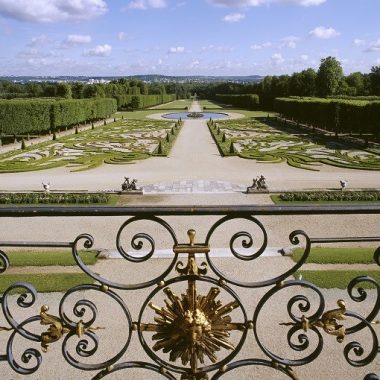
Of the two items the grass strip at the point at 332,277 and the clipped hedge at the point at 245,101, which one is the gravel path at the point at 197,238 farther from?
the clipped hedge at the point at 245,101

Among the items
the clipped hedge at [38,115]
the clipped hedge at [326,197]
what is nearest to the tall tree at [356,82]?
the clipped hedge at [38,115]

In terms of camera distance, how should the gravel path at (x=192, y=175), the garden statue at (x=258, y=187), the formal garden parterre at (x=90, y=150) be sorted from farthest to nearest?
the formal garden parterre at (x=90, y=150)
the gravel path at (x=192, y=175)
the garden statue at (x=258, y=187)

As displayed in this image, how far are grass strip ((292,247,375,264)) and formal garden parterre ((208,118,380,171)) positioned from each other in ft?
55.8

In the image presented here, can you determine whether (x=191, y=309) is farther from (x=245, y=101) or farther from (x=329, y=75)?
(x=245, y=101)

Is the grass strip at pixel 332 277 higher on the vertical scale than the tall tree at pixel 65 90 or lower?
lower

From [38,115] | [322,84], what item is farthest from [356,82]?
[38,115]

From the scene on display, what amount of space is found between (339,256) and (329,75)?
272 ft

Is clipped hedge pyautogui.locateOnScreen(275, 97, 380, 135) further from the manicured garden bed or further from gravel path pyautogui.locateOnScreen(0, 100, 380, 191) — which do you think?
the manicured garden bed

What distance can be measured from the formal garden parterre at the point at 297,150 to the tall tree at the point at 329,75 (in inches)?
1613

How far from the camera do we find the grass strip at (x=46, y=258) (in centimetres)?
1380

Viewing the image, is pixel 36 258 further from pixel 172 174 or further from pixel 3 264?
pixel 172 174

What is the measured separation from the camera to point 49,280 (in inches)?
491

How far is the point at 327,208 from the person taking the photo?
85.6 inches

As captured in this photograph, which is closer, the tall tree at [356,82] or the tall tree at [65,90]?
the tall tree at [65,90]
